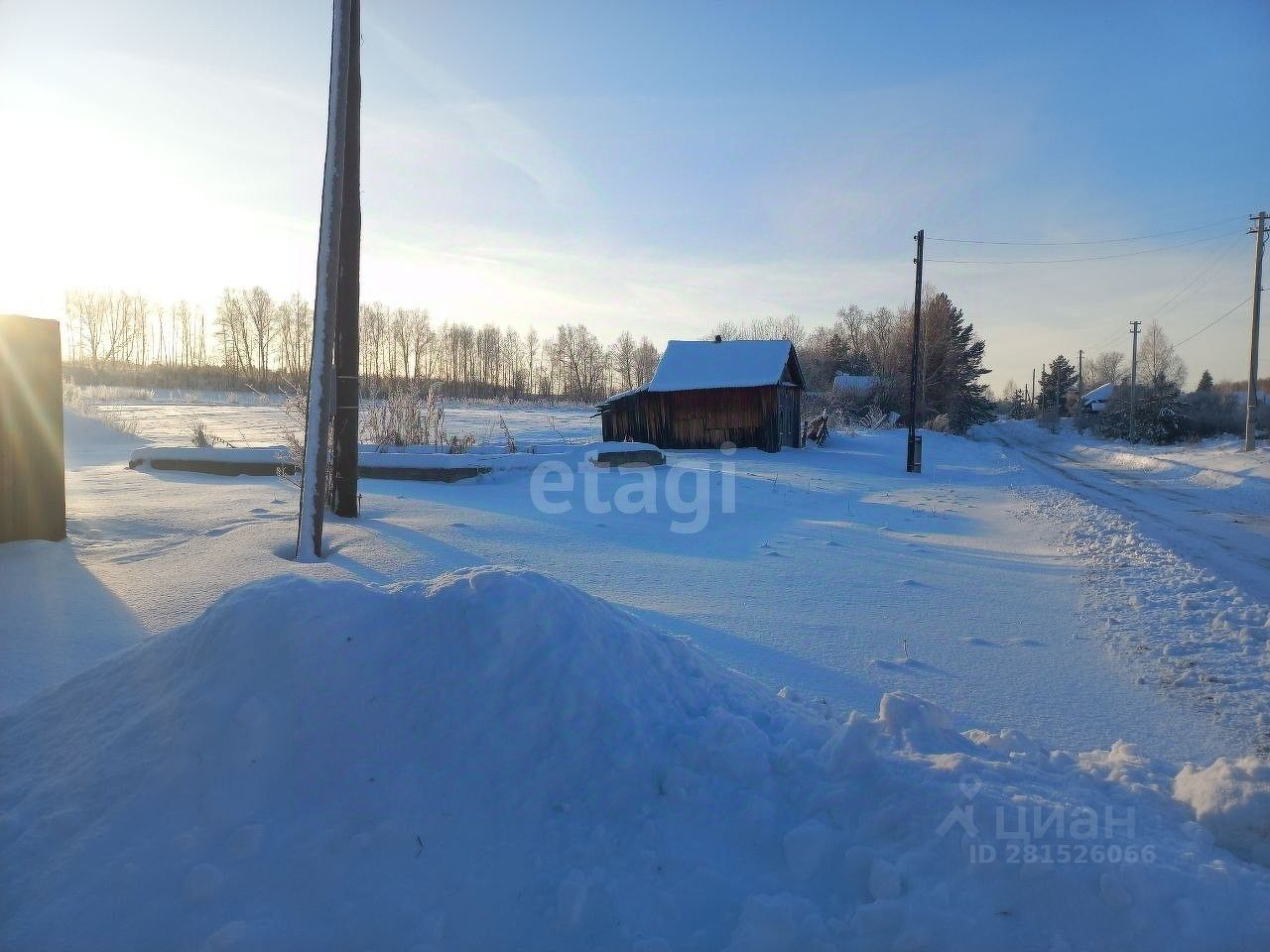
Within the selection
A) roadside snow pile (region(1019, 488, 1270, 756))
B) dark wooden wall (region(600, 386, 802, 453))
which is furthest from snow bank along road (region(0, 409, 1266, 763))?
dark wooden wall (region(600, 386, 802, 453))

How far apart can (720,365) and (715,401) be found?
5.35 feet

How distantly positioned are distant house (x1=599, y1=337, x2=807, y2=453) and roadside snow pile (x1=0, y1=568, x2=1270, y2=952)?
22.5 m

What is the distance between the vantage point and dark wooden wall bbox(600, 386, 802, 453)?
1006 inches

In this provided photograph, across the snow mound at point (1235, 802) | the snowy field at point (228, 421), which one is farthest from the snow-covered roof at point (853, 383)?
the snow mound at point (1235, 802)

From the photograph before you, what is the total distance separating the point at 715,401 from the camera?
2623 centimetres

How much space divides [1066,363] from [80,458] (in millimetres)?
88431

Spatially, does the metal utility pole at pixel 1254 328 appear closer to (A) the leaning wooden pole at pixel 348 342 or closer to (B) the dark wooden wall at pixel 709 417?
(B) the dark wooden wall at pixel 709 417

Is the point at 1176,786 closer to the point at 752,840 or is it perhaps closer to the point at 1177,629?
the point at 752,840

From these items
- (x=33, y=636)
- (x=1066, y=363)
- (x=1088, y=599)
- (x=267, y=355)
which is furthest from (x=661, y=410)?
(x=1066, y=363)

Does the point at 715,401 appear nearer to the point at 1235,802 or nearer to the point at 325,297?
the point at 325,297

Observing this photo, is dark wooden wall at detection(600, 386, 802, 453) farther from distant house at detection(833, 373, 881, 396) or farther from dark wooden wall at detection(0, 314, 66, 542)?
distant house at detection(833, 373, 881, 396)

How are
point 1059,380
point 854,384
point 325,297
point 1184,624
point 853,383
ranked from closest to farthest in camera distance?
point 1184,624
point 325,297
point 854,384
point 853,383
point 1059,380

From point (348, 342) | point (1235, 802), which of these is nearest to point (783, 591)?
point (1235, 802)

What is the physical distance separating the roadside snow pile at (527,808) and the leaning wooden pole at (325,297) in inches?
111
